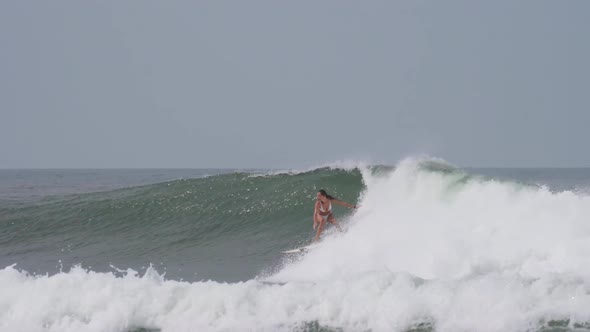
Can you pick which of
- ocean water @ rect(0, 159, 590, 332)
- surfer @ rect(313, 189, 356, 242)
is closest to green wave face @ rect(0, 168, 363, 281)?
ocean water @ rect(0, 159, 590, 332)

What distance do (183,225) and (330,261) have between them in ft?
19.4

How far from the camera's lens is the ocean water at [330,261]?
8.06 meters

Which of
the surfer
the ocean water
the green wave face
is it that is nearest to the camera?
the ocean water

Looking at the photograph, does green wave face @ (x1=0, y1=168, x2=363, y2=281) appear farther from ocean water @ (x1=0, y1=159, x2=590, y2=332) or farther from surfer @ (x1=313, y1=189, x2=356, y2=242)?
surfer @ (x1=313, y1=189, x2=356, y2=242)

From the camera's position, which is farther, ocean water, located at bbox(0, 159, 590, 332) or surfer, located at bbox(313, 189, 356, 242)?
surfer, located at bbox(313, 189, 356, 242)

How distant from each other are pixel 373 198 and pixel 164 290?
697 cm

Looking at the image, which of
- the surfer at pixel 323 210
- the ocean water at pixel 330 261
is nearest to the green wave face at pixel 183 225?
the ocean water at pixel 330 261

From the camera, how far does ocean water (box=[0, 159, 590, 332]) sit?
8.06 metres

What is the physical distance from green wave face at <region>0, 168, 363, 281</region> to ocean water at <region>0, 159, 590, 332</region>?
2.7 inches

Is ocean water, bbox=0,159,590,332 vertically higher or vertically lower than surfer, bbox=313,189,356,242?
lower

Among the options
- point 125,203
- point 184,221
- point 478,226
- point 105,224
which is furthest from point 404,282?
point 125,203

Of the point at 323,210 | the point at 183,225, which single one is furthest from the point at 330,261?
the point at 183,225

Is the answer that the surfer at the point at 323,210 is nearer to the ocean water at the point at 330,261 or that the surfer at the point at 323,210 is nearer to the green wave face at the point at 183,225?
the ocean water at the point at 330,261

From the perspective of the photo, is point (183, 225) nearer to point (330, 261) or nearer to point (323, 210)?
point (323, 210)
